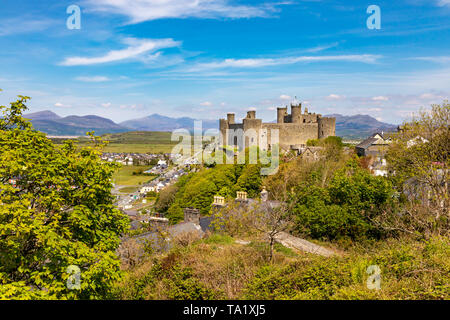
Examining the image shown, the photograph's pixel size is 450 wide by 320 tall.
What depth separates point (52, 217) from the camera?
27.1 feet

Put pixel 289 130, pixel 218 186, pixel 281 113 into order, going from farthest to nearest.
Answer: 1. pixel 281 113
2. pixel 289 130
3. pixel 218 186

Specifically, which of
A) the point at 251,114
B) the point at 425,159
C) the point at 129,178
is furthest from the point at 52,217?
the point at 129,178

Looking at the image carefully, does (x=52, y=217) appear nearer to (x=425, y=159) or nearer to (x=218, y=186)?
(x=425, y=159)

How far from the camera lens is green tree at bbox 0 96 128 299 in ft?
25.1

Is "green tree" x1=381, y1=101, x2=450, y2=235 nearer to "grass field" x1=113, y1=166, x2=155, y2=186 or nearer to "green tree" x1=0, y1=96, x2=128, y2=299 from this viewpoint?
"green tree" x1=0, y1=96, x2=128, y2=299

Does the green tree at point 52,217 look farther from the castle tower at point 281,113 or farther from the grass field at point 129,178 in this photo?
the grass field at point 129,178

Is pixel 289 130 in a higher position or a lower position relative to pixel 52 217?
higher

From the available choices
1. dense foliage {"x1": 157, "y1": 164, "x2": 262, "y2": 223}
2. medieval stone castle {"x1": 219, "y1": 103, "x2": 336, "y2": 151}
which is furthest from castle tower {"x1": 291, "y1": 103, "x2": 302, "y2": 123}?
dense foliage {"x1": 157, "y1": 164, "x2": 262, "y2": 223}

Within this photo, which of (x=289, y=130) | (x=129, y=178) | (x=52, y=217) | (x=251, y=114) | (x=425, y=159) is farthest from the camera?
(x=129, y=178)

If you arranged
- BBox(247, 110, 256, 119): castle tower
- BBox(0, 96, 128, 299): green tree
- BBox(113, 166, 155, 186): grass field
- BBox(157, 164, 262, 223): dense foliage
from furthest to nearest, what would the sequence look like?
1. BBox(113, 166, 155, 186): grass field
2. BBox(247, 110, 256, 119): castle tower
3. BBox(157, 164, 262, 223): dense foliage
4. BBox(0, 96, 128, 299): green tree

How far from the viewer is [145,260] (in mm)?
14750

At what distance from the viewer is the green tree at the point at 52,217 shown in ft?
25.1

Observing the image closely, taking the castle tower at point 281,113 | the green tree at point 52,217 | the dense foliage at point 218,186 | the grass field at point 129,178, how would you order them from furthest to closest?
1. the grass field at point 129,178
2. the castle tower at point 281,113
3. the dense foliage at point 218,186
4. the green tree at point 52,217

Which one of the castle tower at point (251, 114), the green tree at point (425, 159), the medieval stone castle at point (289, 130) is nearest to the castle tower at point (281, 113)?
the medieval stone castle at point (289, 130)
